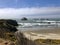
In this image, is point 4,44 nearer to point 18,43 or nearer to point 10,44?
point 10,44

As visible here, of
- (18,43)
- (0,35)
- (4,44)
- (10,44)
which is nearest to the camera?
(18,43)

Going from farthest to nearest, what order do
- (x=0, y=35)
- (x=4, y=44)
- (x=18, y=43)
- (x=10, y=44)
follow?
(x=0, y=35), (x=4, y=44), (x=10, y=44), (x=18, y=43)

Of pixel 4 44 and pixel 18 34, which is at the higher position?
pixel 18 34

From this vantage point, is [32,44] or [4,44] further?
[4,44]

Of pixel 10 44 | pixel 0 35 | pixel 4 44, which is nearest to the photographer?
pixel 10 44

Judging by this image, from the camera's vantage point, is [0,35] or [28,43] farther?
[0,35]

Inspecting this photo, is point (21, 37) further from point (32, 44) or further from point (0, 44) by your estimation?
point (0, 44)

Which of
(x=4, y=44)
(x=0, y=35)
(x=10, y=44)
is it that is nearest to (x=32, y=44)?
(x=10, y=44)

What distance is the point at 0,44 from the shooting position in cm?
730

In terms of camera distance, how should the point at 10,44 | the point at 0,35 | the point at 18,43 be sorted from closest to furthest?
the point at 18,43
the point at 10,44
the point at 0,35

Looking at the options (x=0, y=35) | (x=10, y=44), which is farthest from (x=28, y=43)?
(x=0, y=35)

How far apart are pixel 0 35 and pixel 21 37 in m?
3.66

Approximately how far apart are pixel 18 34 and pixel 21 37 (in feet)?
0.60

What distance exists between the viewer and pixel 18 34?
21.2 ft
